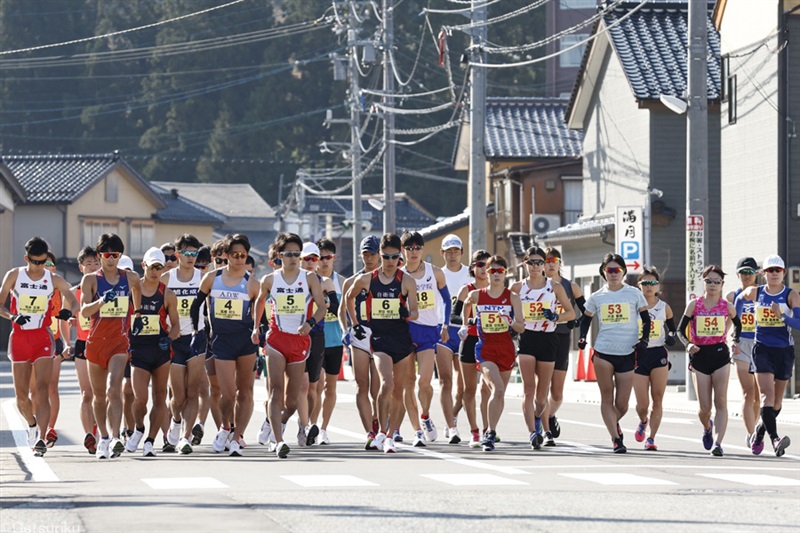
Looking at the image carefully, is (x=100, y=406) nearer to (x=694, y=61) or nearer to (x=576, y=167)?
(x=694, y=61)

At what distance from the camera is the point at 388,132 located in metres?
47.0

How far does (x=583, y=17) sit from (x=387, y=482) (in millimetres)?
62052

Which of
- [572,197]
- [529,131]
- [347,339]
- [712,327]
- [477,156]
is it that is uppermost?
[529,131]

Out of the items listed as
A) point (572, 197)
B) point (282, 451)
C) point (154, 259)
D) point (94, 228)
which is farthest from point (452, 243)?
point (94, 228)

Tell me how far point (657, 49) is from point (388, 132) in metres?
10.5

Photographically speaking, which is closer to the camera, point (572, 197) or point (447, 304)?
point (447, 304)

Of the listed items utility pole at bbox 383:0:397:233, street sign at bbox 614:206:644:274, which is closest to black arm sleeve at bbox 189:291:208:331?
street sign at bbox 614:206:644:274

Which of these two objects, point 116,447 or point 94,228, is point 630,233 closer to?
point 116,447

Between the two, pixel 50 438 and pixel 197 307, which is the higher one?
pixel 197 307

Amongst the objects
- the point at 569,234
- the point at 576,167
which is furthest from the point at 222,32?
the point at 569,234

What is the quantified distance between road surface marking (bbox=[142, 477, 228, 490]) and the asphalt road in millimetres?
15

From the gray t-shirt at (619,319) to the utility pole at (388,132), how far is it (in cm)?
2816

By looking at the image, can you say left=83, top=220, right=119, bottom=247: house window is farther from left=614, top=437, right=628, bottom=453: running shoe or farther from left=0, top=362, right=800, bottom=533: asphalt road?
left=614, top=437, right=628, bottom=453: running shoe

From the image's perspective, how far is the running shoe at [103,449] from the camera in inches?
599
